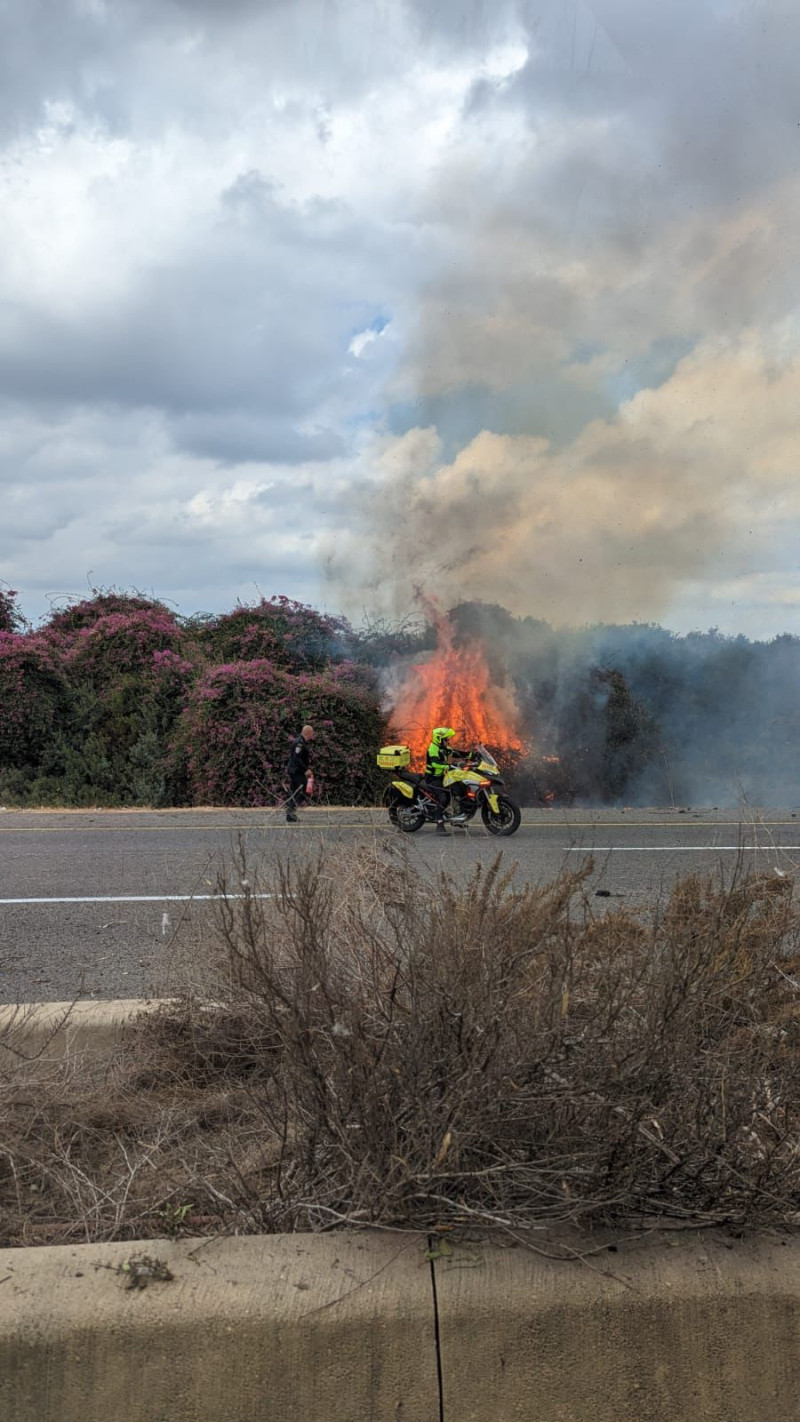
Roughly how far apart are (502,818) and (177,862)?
172 inches

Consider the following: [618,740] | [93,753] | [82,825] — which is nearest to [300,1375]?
[82,825]

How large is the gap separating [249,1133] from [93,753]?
17.7 metres

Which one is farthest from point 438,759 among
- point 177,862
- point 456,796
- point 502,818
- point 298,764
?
point 177,862

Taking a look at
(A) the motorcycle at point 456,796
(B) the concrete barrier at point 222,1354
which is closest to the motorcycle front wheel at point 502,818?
(A) the motorcycle at point 456,796

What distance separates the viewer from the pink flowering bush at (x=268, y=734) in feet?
62.3

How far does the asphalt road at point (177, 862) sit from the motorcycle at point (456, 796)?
1.08ft

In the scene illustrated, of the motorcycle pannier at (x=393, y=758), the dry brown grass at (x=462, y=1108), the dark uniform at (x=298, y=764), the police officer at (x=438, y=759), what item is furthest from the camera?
the dark uniform at (x=298, y=764)

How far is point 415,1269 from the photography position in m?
2.36

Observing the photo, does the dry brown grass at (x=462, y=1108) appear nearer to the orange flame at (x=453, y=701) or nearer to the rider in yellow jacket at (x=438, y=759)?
the rider in yellow jacket at (x=438, y=759)

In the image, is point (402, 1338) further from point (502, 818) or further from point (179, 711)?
point (179, 711)

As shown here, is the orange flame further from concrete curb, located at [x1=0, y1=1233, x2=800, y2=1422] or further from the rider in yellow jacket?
concrete curb, located at [x1=0, y1=1233, x2=800, y2=1422]

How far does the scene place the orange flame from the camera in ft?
67.3

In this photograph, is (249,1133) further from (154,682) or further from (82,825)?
(154,682)

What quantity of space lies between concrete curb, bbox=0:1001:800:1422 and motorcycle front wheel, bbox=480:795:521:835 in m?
11.4
